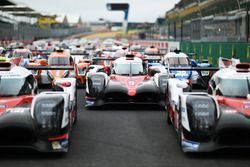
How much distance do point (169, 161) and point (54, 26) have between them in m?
163

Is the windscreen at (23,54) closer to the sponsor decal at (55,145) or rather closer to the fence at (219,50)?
the fence at (219,50)

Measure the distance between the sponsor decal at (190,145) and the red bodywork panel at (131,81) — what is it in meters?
5.96

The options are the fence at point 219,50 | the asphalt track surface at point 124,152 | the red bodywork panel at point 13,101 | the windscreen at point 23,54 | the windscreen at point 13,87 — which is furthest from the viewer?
the windscreen at point 23,54

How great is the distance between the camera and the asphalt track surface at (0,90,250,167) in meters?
9.22

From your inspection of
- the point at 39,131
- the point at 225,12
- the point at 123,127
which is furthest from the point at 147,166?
the point at 225,12

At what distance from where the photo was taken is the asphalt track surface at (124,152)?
9.22m

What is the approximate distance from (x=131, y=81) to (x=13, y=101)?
18.9 ft

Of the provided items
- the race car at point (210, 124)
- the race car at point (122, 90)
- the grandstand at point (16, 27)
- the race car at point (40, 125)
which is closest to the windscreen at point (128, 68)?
the race car at point (122, 90)

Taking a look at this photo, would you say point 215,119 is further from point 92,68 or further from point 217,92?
point 92,68

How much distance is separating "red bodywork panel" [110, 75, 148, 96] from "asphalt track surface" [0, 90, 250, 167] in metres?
2.09

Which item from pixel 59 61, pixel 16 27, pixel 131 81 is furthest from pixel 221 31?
pixel 16 27

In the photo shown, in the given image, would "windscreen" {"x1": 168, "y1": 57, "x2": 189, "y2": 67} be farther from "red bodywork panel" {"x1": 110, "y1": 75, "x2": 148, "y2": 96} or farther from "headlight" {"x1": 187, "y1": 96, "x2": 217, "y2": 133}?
A: "headlight" {"x1": 187, "y1": 96, "x2": 217, "y2": 133}

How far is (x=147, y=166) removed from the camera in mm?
8984

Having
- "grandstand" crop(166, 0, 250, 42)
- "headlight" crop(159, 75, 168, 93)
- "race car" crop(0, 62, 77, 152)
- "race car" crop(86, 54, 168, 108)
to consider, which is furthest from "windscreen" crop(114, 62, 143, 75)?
"grandstand" crop(166, 0, 250, 42)
